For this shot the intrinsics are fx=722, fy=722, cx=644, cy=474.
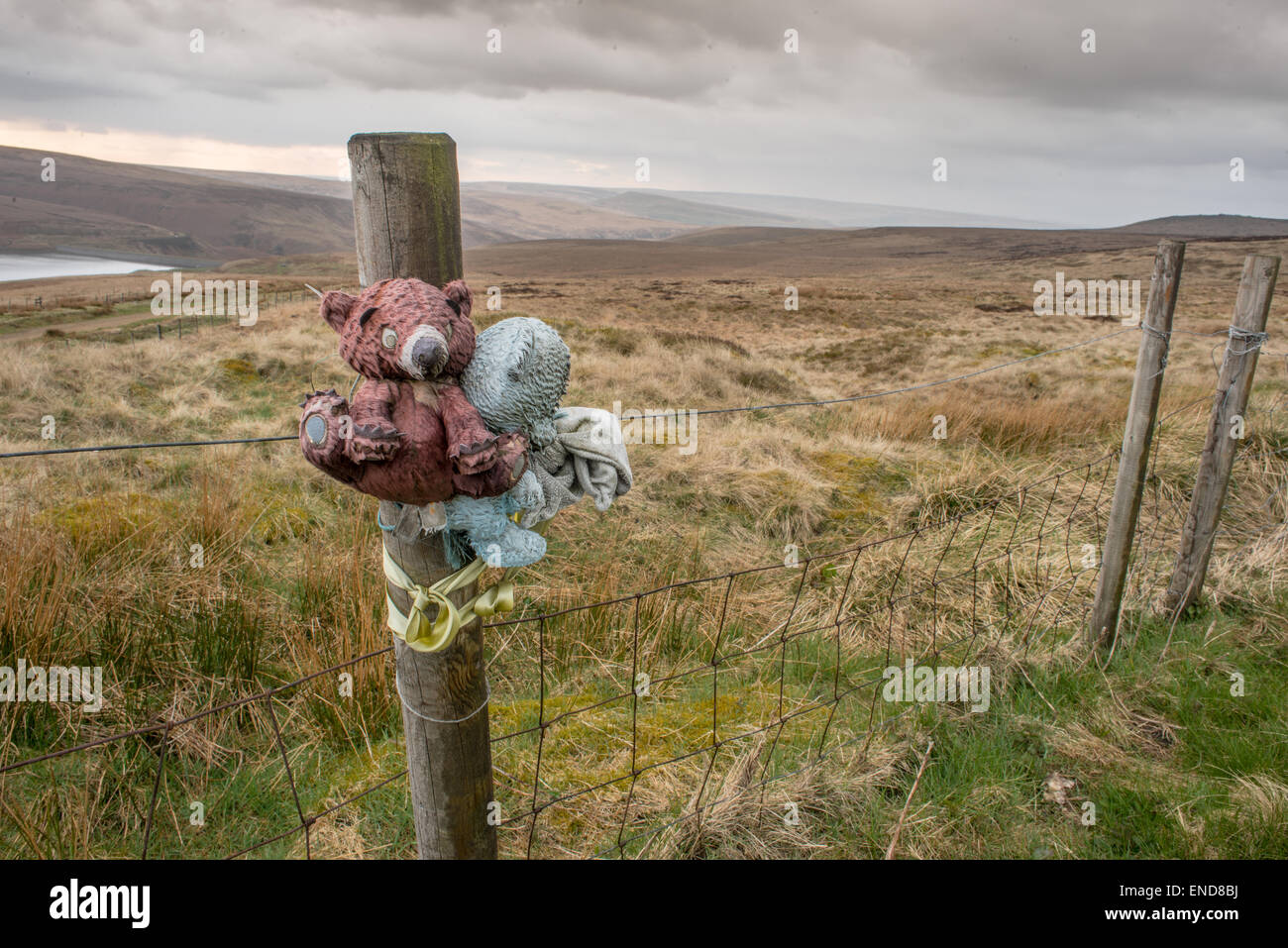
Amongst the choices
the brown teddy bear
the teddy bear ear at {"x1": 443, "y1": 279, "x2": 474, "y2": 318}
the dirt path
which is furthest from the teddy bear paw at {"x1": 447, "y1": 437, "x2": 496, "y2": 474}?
the dirt path

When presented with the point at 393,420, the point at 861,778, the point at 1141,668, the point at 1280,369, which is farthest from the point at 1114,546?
the point at 1280,369

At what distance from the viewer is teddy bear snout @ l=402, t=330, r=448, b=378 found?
43.0 inches

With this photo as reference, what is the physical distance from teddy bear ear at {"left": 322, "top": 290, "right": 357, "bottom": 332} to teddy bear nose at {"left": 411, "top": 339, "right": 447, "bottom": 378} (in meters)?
0.21

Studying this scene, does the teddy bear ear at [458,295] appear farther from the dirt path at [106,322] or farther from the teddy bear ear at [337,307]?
the dirt path at [106,322]

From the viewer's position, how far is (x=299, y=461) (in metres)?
6.82

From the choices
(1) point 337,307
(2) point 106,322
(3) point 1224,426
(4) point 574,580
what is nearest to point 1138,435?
(3) point 1224,426

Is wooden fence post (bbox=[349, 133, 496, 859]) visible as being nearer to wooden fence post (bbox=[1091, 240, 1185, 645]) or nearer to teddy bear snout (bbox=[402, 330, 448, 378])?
teddy bear snout (bbox=[402, 330, 448, 378])

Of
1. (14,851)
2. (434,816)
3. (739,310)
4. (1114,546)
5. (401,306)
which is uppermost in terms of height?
(739,310)

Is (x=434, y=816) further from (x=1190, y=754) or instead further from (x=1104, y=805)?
(x=1190, y=754)

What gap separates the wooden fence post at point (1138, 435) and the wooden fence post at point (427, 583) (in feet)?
10.4

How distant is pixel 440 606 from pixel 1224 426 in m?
4.18

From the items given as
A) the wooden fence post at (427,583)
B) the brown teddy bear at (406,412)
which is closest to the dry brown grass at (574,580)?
the wooden fence post at (427,583)

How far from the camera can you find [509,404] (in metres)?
1.24

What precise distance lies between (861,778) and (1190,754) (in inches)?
58.4
